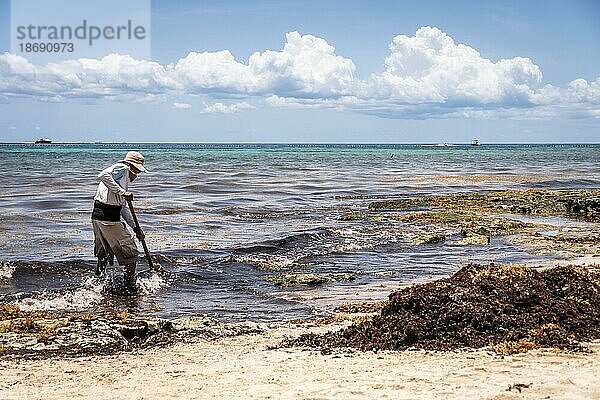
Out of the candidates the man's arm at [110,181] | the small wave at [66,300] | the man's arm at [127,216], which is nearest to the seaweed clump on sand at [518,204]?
the man's arm at [127,216]

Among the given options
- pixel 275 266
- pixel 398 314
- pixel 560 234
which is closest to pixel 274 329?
pixel 398 314

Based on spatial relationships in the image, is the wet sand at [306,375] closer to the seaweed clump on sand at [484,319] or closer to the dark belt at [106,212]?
the seaweed clump on sand at [484,319]

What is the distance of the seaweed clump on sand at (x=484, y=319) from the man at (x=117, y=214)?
375 cm

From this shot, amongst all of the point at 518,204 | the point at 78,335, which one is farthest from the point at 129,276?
the point at 518,204

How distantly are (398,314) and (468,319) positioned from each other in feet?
2.31

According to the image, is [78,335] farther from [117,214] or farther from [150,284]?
[150,284]

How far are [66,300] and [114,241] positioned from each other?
3.39 ft

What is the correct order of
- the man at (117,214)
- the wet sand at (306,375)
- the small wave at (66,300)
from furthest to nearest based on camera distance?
the man at (117,214) < the small wave at (66,300) < the wet sand at (306,375)

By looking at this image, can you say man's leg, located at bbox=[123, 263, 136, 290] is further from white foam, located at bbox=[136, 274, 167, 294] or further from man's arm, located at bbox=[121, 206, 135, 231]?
man's arm, located at bbox=[121, 206, 135, 231]

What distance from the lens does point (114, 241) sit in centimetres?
991

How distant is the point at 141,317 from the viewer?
8.36m

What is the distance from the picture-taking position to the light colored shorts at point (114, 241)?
982 cm

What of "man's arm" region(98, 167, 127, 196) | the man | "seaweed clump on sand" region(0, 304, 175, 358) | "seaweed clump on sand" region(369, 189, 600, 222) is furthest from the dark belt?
"seaweed clump on sand" region(369, 189, 600, 222)

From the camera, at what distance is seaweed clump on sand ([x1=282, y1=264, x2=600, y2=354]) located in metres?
6.29
